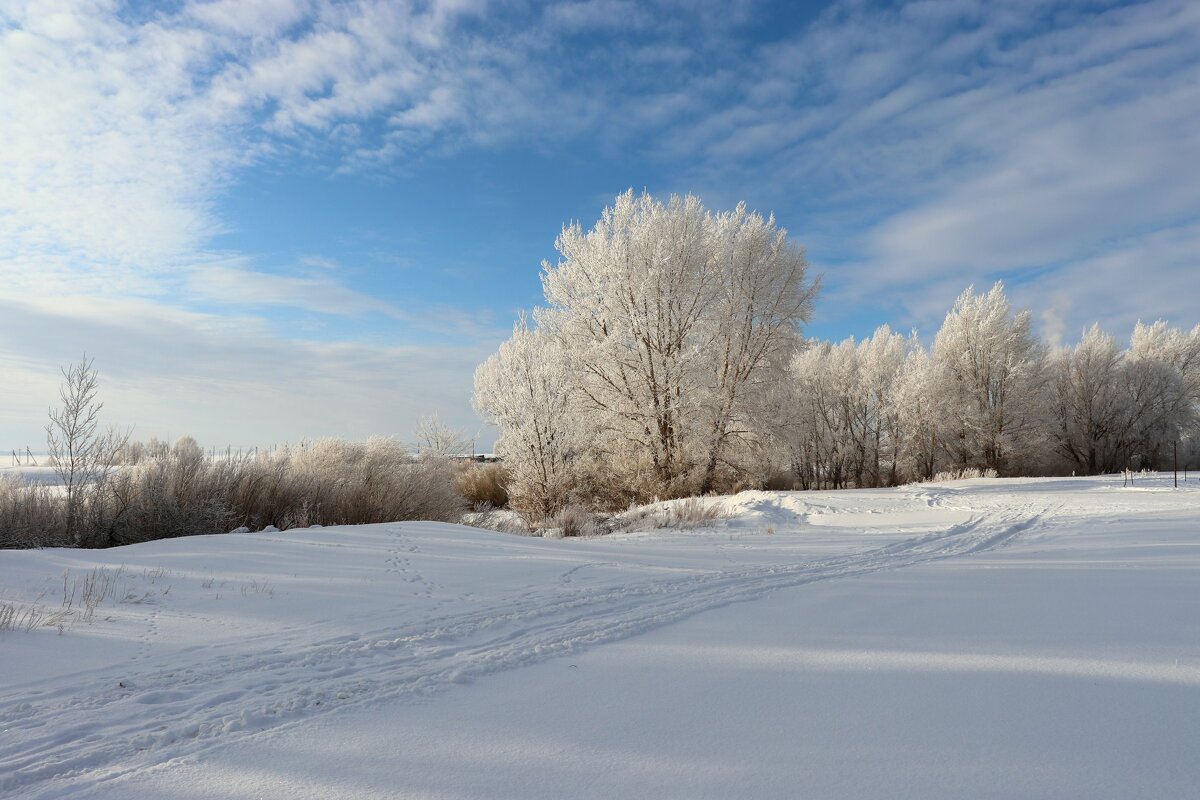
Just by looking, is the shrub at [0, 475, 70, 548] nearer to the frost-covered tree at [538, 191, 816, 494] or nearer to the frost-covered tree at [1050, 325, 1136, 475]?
the frost-covered tree at [538, 191, 816, 494]

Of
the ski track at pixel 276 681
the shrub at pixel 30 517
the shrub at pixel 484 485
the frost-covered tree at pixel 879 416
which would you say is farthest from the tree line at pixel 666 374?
the ski track at pixel 276 681

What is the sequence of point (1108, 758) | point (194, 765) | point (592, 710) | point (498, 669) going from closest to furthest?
point (1108, 758), point (194, 765), point (592, 710), point (498, 669)

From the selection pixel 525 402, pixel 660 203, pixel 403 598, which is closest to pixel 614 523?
pixel 525 402

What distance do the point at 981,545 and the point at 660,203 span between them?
14.2 metres

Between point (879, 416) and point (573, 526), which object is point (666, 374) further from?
point (879, 416)

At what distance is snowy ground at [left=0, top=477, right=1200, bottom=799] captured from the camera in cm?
228

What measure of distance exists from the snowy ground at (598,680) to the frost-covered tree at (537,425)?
33.5ft

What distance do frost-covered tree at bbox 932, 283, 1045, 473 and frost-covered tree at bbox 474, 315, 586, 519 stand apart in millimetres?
21539

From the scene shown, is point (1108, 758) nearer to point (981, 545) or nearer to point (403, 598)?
point (403, 598)

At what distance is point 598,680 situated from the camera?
10.9 feet

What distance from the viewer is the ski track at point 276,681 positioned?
2590 mm

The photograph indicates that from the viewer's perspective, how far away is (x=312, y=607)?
16.5ft

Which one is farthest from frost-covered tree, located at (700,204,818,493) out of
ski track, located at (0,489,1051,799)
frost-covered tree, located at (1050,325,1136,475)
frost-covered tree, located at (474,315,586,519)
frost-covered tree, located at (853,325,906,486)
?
frost-covered tree, located at (1050,325,1136,475)

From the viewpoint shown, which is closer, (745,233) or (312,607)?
(312,607)
